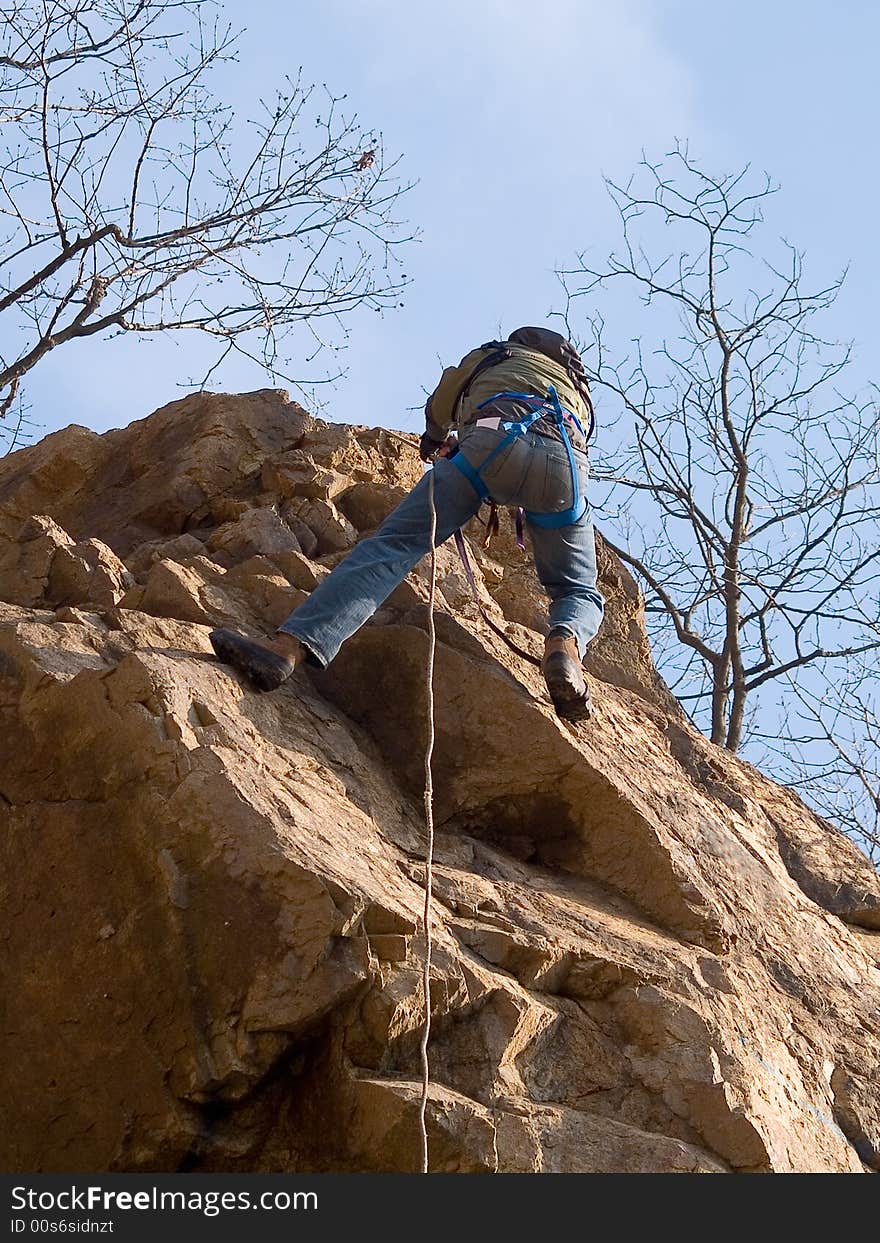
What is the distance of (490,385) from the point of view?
616 centimetres

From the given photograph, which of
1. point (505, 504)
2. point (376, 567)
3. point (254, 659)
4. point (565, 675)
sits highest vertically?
point (505, 504)

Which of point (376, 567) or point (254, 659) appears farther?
point (376, 567)

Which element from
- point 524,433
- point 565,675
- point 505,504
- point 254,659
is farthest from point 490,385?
point 254,659

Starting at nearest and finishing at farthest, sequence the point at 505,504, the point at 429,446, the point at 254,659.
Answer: the point at 254,659
the point at 505,504
the point at 429,446

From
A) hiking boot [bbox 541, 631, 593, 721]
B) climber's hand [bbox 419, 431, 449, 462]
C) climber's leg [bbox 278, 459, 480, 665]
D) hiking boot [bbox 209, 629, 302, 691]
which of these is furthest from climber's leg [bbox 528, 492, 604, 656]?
hiking boot [bbox 209, 629, 302, 691]

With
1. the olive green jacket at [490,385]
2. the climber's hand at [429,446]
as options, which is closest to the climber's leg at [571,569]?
the olive green jacket at [490,385]

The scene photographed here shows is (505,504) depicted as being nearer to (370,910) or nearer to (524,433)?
(524,433)

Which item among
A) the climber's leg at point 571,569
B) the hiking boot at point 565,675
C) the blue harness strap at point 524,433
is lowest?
the hiking boot at point 565,675

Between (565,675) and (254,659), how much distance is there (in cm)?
119

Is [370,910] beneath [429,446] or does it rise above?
beneath

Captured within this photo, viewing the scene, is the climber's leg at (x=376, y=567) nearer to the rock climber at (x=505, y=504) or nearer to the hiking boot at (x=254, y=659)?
the rock climber at (x=505, y=504)

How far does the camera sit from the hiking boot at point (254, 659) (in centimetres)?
517

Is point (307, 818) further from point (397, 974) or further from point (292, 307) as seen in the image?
point (292, 307)

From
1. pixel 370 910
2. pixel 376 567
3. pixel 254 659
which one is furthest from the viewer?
pixel 376 567
